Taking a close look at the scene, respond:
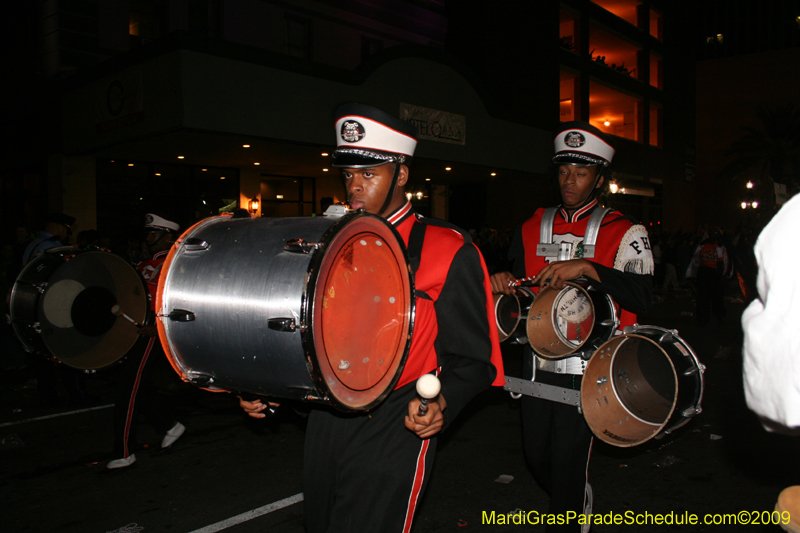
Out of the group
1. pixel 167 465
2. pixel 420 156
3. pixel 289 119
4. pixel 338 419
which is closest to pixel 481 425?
pixel 167 465

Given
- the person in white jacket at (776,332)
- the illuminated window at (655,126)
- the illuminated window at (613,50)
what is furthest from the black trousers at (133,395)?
the illuminated window at (655,126)

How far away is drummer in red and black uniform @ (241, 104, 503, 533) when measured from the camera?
2004 millimetres

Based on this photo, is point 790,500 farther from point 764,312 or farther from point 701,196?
point 701,196

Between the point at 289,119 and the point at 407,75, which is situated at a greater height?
the point at 407,75

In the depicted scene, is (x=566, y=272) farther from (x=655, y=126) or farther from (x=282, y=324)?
(x=655, y=126)

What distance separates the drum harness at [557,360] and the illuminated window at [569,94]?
23.5 m

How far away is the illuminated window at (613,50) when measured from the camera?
27188 millimetres

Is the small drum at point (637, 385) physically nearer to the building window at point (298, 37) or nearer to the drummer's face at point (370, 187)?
the drummer's face at point (370, 187)

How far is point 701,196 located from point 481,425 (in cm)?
4708

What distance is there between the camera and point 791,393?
890 mm

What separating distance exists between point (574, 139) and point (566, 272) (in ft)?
3.10

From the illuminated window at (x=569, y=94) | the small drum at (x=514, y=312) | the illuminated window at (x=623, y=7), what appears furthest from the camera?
the illuminated window at (x=623, y=7)

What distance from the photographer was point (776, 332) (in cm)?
91

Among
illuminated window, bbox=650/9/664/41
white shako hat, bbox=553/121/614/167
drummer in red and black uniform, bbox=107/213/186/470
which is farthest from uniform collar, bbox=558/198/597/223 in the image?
illuminated window, bbox=650/9/664/41
